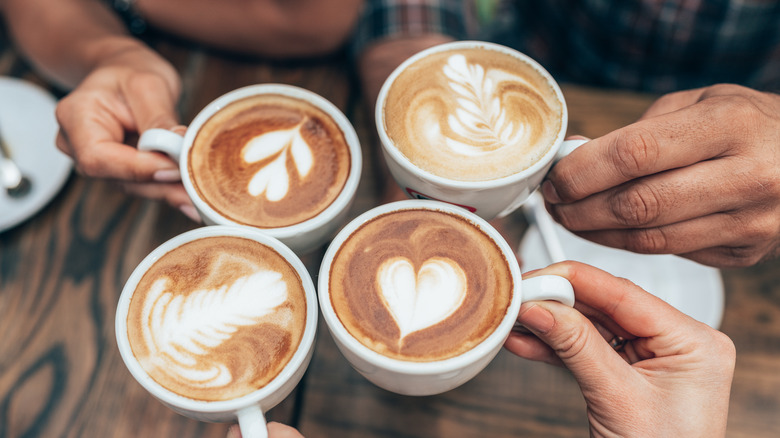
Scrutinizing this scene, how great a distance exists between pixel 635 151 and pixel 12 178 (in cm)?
133

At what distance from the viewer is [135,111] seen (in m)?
1.16

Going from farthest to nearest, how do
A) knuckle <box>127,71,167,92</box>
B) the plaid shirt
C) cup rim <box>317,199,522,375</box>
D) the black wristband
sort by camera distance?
1. the black wristband
2. the plaid shirt
3. knuckle <box>127,71,167,92</box>
4. cup rim <box>317,199,522,375</box>

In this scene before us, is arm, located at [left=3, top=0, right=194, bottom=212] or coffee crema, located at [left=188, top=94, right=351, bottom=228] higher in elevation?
coffee crema, located at [left=188, top=94, right=351, bottom=228]

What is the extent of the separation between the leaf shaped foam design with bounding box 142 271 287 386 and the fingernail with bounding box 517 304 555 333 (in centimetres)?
36

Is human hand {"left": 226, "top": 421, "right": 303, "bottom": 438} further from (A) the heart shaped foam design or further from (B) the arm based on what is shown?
(B) the arm

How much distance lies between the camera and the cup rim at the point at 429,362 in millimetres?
740

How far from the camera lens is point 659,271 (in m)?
1.20

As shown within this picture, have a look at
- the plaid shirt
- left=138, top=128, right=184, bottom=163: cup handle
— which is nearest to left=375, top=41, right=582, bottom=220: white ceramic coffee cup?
left=138, top=128, right=184, bottom=163: cup handle

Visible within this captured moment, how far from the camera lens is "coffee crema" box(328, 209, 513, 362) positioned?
0.79 metres

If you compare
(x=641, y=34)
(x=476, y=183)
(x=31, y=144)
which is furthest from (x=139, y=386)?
(x=641, y=34)

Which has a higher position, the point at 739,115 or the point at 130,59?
the point at 739,115

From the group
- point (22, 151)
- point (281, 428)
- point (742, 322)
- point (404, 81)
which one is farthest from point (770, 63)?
point (22, 151)

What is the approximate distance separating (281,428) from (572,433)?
627 millimetres

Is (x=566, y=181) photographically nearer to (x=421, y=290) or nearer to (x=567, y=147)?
(x=567, y=147)
